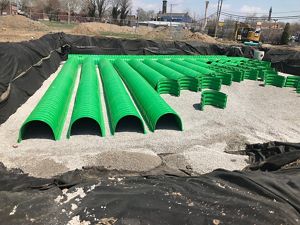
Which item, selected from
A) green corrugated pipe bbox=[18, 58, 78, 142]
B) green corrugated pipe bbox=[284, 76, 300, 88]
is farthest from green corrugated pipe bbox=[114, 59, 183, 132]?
green corrugated pipe bbox=[284, 76, 300, 88]

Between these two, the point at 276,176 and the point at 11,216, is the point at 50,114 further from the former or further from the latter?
the point at 276,176

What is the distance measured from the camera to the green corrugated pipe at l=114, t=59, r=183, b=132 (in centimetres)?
880

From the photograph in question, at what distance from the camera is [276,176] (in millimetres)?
4469

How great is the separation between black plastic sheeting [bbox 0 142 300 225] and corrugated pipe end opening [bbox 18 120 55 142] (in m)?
3.32

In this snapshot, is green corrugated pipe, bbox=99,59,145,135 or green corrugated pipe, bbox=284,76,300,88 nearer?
green corrugated pipe, bbox=99,59,145,135

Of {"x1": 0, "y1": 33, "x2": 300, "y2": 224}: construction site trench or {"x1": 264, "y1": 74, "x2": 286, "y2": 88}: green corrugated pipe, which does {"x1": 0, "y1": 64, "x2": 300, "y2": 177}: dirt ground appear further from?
{"x1": 264, "y1": 74, "x2": 286, "y2": 88}: green corrugated pipe

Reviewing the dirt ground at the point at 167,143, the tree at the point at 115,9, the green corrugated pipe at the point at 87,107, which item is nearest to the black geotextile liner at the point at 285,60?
the dirt ground at the point at 167,143

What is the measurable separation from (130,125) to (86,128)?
1.30m

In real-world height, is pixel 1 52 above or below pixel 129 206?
above

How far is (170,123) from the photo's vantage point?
941 centimetres

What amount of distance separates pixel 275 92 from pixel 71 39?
47.7 ft

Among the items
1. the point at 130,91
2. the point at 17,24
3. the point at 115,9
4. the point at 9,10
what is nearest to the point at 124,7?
the point at 115,9

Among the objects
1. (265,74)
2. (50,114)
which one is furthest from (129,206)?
(265,74)

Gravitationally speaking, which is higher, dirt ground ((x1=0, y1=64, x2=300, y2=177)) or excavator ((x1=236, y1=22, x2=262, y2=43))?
excavator ((x1=236, y1=22, x2=262, y2=43))
